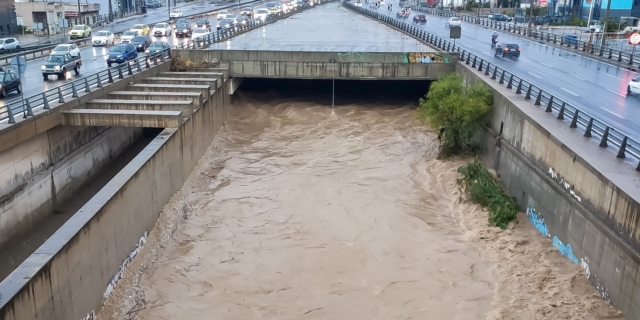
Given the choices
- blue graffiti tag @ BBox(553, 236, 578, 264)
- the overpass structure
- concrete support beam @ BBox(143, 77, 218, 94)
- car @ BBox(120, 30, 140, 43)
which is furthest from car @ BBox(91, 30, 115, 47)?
blue graffiti tag @ BBox(553, 236, 578, 264)

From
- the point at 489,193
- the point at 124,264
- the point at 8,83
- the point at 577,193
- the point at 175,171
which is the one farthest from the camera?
the point at 8,83

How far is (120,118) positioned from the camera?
78.6 feet

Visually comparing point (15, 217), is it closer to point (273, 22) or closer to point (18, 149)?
point (18, 149)

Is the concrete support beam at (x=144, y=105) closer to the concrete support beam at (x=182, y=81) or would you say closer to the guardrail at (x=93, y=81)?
the guardrail at (x=93, y=81)

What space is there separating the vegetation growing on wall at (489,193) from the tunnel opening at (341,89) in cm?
1878

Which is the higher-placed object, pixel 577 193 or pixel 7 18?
pixel 7 18

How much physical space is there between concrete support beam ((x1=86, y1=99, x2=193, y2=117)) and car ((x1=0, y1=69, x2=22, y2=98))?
4.21m

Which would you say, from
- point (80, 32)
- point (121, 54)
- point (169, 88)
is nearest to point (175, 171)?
point (169, 88)

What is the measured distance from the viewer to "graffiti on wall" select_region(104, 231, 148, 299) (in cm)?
1535

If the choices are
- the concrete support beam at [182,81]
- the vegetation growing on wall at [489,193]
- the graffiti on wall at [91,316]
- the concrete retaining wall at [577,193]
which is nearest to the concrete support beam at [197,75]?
the concrete support beam at [182,81]

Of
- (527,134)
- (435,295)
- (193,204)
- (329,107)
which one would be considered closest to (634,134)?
(527,134)

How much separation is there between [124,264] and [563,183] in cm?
1330

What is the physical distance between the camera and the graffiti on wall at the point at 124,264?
15.4 meters

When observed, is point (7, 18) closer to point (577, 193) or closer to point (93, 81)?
point (93, 81)
